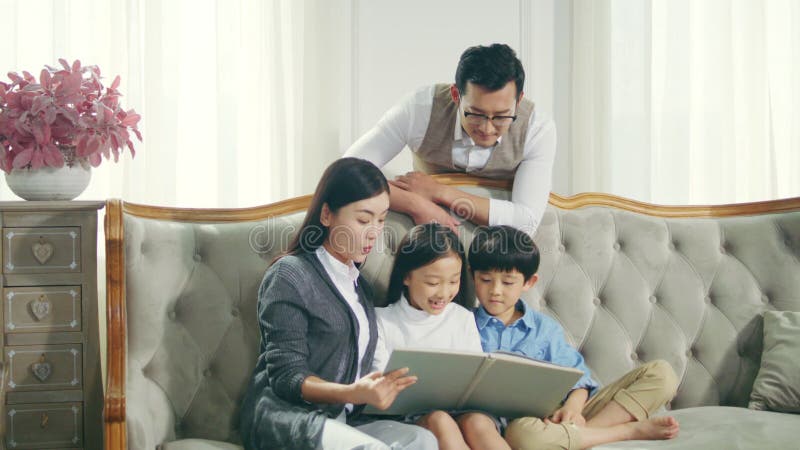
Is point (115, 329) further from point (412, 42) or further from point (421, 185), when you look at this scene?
point (412, 42)

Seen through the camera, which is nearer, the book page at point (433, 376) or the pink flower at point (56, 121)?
the book page at point (433, 376)

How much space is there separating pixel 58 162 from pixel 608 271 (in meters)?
1.46

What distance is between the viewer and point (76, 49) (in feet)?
8.96

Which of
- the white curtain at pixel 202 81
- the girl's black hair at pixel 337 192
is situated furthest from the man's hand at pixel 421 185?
the white curtain at pixel 202 81

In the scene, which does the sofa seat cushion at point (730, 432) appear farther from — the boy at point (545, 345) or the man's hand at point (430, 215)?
the man's hand at point (430, 215)

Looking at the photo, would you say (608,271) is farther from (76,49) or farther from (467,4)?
(76,49)

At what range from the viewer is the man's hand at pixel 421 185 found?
7.04ft

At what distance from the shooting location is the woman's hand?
1.67m

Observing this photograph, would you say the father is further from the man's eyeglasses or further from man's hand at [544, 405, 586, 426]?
man's hand at [544, 405, 586, 426]

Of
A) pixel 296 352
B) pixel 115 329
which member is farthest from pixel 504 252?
pixel 115 329

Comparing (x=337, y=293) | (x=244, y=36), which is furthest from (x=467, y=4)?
(x=337, y=293)

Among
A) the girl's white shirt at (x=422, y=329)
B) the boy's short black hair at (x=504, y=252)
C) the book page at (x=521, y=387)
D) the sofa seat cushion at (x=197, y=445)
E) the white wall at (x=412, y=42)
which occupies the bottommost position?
the sofa seat cushion at (x=197, y=445)

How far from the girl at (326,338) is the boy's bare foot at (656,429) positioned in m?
0.51

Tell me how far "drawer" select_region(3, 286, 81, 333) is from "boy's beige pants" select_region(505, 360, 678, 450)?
3.59ft
